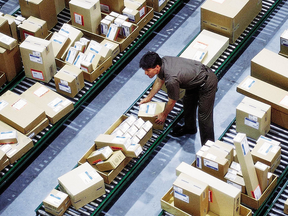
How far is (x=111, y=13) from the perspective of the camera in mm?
9344

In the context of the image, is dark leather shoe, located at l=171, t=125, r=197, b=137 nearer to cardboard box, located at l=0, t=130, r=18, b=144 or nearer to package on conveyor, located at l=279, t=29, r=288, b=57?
package on conveyor, located at l=279, t=29, r=288, b=57

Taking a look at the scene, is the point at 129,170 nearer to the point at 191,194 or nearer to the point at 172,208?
the point at 172,208

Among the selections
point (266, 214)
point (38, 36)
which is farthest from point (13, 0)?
point (266, 214)

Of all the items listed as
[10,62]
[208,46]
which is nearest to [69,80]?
[10,62]

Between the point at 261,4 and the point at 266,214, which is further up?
the point at 261,4

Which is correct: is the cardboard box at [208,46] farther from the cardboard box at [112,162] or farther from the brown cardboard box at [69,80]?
the cardboard box at [112,162]

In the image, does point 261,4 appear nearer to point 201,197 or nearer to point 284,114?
point 284,114

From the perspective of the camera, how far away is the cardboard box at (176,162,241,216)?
21.3 ft

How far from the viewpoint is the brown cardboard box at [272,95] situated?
7.64 m

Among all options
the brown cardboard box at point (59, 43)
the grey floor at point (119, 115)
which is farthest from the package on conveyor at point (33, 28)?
the grey floor at point (119, 115)

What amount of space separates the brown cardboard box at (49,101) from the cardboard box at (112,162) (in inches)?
44.0

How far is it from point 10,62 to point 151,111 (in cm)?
229

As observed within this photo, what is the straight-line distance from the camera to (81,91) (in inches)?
340

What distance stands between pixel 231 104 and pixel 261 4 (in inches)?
73.0
